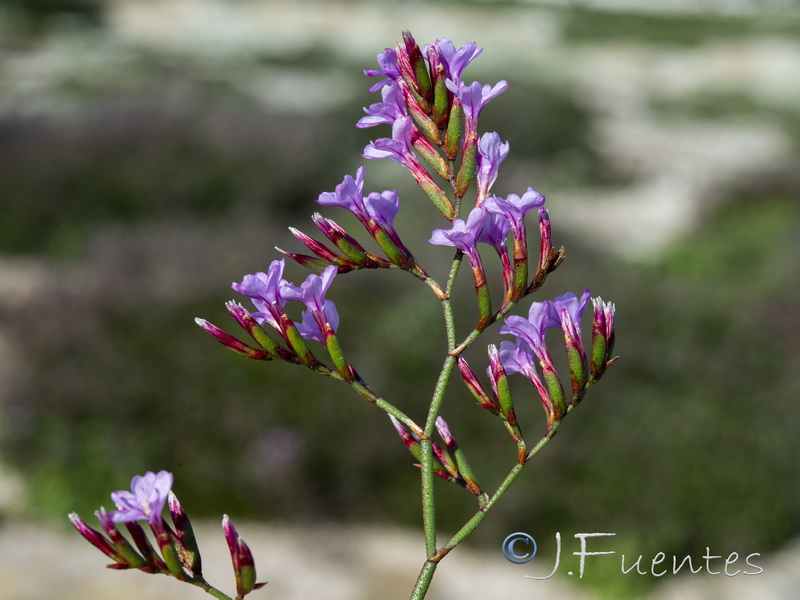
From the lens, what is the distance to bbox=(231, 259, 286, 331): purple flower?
106 cm

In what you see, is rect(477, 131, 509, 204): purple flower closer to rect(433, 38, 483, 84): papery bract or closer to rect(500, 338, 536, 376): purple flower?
rect(433, 38, 483, 84): papery bract

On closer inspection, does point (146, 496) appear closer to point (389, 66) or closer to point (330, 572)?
point (389, 66)

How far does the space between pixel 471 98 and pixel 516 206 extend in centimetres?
15

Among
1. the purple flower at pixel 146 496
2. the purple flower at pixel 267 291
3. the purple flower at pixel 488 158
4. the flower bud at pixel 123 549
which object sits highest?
the purple flower at pixel 488 158

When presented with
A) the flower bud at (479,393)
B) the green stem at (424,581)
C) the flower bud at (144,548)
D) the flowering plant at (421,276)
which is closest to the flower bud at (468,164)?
the flowering plant at (421,276)

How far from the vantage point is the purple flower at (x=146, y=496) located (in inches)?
39.0

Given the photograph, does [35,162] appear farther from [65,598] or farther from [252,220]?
[65,598]

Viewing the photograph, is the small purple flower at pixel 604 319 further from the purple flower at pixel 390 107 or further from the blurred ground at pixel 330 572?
the blurred ground at pixel 330 572

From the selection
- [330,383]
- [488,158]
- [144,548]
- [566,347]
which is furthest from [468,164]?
[330,383]

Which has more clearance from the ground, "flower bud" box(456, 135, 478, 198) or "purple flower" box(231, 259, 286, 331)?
"flower bud" box(456, 135, 478, 198)

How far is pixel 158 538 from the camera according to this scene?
102 centimetres

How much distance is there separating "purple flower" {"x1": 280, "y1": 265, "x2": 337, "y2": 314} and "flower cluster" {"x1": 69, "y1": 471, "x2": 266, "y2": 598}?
9.4 inches

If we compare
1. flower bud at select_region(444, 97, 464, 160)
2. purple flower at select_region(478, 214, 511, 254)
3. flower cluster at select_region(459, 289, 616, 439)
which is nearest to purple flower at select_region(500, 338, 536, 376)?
flower cluster at select_region(459, 289, 616, 439)

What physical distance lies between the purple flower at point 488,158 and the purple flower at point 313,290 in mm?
207
